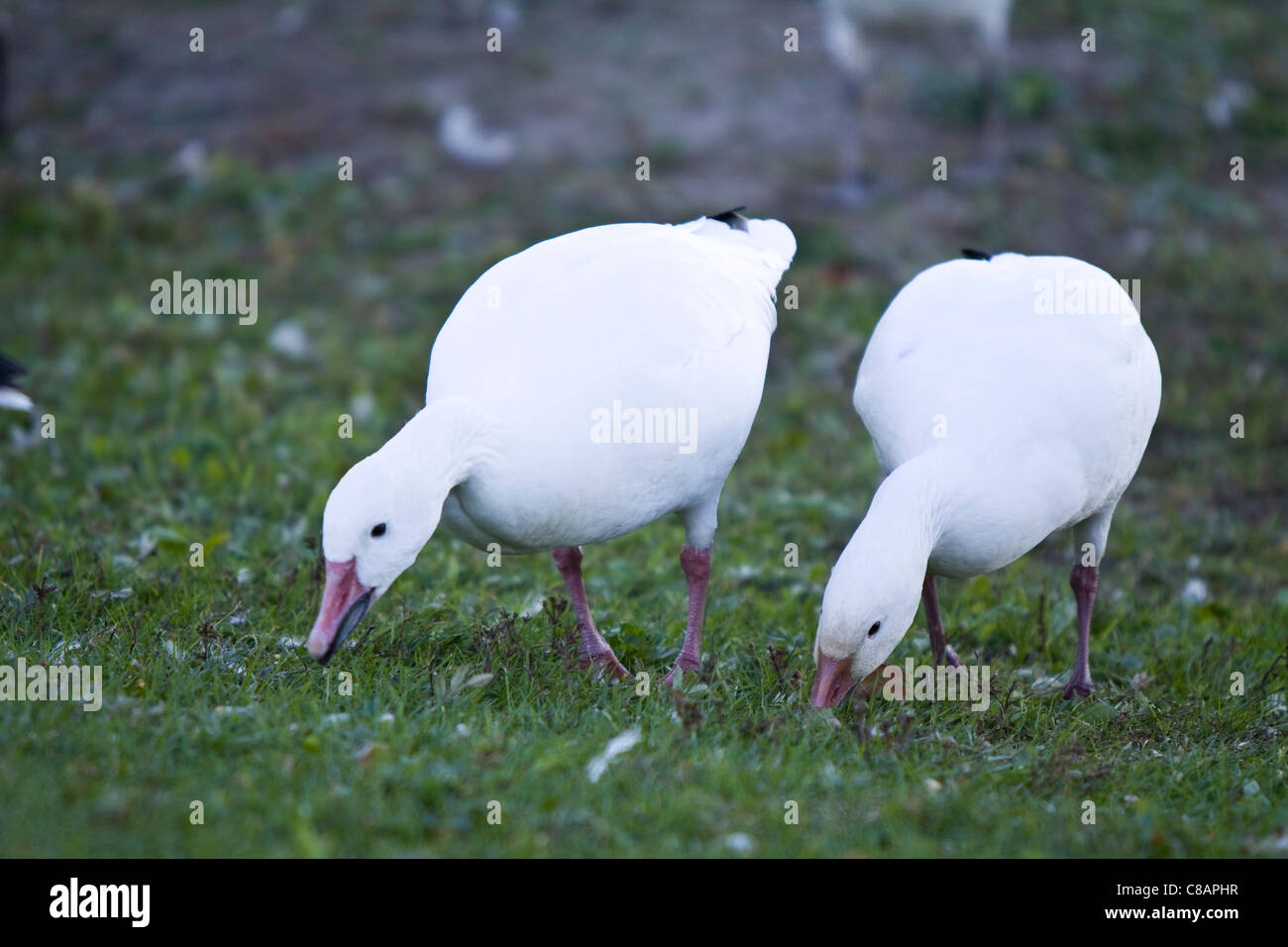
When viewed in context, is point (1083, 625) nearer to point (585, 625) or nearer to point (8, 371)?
point (585, 625)

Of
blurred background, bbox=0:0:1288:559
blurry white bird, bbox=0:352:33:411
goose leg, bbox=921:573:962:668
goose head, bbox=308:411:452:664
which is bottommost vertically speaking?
goose leg, bbox=921:573:962:668

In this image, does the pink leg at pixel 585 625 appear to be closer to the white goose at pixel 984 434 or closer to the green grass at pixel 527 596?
the green grass at pixel 527 596

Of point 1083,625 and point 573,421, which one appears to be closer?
point 573,421

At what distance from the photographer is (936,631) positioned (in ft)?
17.7

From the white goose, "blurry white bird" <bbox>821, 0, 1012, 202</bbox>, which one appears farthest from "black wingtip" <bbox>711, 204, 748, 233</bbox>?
"blurry white bird" <bbox>821, 0, 1012, 202</bbox>

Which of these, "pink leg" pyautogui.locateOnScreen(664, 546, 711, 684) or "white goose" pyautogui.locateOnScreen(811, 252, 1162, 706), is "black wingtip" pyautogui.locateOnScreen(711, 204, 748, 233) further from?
"pink leg" pyautogui.locateOnScreen(664, 546, 711, 684)

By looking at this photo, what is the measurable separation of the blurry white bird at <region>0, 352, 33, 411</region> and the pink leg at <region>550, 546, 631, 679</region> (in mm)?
2369

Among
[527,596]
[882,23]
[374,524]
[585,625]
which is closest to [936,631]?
[585,625]

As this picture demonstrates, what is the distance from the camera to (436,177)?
34.9 ft

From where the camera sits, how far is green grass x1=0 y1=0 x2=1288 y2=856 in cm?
388

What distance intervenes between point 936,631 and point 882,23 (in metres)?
6.66
